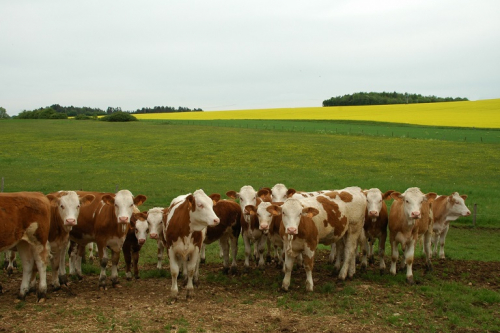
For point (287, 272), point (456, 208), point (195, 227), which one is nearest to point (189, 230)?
point (195, 227)

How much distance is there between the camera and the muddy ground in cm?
822

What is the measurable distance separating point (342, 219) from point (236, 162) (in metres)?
27.8

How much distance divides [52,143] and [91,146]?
4805 mm

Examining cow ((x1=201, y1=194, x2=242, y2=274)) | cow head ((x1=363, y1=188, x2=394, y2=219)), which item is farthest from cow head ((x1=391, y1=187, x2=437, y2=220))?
cow ((x1=201, y1=194, x2=242, y2=274))

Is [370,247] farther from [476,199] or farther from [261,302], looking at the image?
[476,199]

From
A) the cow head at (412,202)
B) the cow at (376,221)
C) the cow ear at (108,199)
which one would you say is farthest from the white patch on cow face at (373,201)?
the cow ear at (108,199)

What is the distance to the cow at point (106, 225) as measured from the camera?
10.7 metres

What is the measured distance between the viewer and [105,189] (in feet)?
88.8

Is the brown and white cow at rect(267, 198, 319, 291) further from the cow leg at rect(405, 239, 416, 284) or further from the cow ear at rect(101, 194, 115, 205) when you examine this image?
the cow ear at rect(101, 194, 115, 205)

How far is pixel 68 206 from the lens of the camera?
10.2 m

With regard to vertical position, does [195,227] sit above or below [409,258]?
above

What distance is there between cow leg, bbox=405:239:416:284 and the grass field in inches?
→ 9.3

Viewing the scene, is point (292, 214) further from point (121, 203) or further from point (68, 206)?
point (68, 206)

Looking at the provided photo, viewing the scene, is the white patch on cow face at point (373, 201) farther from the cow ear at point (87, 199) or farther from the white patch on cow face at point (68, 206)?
the white patch on cow face at point (68, 206)
